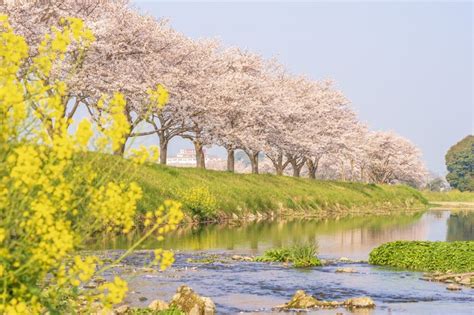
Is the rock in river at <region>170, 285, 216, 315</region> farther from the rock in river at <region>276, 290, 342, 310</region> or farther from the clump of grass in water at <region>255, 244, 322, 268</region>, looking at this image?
the clump of grass in water at <region>255, 244, 322, 268</region>

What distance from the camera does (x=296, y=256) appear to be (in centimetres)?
2852

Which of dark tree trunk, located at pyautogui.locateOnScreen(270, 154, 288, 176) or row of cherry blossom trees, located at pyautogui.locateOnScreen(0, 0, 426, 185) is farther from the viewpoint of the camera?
dark tree trunk, located at pyautogui.locateOnScreen(270, 154, 288, 176)

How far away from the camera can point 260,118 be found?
76.5 m

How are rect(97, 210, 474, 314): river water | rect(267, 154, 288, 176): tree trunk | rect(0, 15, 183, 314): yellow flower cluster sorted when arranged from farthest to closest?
rect(267, 154, 288, 176): tree trunk < rect(97, 210, 474, 314): river water < rect(0, 15, 183, 314): yellow flower cluster

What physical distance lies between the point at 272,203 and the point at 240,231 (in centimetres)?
1693

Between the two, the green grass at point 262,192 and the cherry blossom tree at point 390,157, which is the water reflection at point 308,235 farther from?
the cherry blossom tree at point 390,157

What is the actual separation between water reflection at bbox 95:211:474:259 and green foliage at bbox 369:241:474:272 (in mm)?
3135

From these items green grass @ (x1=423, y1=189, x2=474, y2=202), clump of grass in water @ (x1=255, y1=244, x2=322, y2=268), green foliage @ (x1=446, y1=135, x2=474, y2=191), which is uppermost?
green foliage @ (x1=446, y1=135, x2=474, y2=191)

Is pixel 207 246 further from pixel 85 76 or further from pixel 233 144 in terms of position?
pixel 233 144

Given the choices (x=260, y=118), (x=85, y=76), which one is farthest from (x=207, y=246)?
(x=260, y=118)

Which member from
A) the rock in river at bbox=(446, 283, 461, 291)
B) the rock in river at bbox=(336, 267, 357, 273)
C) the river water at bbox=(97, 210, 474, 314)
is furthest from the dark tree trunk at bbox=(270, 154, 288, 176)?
the rock in river at bbox=(446, 283, 461, 291)

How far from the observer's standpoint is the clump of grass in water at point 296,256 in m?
28.0

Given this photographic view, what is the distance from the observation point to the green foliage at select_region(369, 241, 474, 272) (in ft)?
86.2

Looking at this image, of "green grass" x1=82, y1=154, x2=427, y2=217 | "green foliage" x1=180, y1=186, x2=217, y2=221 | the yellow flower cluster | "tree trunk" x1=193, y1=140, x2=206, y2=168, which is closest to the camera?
the yellow flower cluster
